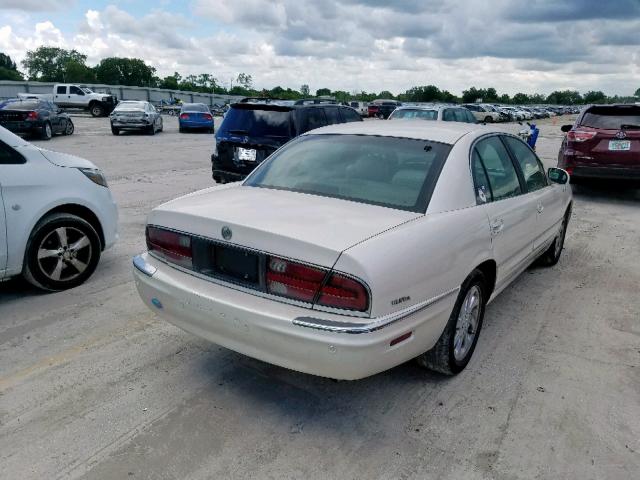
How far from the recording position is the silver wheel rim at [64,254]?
4.48 metres

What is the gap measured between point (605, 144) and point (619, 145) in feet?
0.71

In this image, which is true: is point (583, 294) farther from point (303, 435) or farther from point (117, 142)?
point (117, 142)

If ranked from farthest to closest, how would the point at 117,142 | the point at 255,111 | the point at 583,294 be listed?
the point at 117,142 → the point at 255,111 → the point at 583,294

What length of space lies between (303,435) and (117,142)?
60.1ft

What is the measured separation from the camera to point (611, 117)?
9.53m

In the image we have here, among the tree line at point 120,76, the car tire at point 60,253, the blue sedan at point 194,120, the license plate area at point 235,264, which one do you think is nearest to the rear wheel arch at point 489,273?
the license plate area at point 235,264

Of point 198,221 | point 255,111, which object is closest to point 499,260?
point 198,221

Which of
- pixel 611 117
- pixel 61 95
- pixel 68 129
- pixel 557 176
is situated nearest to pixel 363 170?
pixel 557 176

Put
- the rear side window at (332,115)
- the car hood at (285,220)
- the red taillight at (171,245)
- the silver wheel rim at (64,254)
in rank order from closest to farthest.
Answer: the car hood at (285,220), the red taillight at (171,245), the silver wheel rim at (64,254), the rear side window at (332,115)

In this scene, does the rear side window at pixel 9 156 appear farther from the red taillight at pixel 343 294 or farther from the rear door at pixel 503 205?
the rear door at pixel 503 205

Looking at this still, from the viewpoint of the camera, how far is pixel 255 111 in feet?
27.5

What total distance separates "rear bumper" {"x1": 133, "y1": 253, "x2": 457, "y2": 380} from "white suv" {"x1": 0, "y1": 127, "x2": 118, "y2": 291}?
185 cm

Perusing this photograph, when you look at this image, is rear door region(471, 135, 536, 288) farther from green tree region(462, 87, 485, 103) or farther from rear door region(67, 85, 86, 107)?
green tree region(462, 87, 485, 103)

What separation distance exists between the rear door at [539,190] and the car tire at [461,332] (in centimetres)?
122
